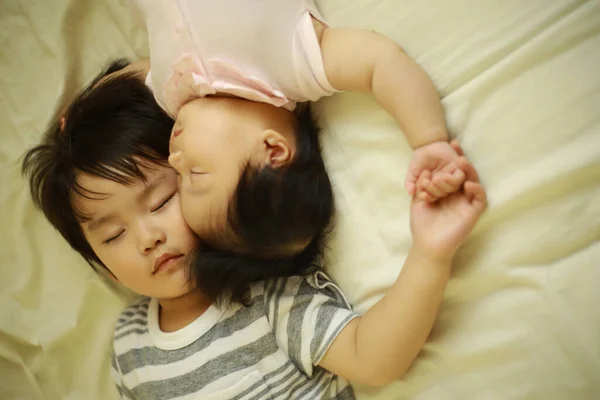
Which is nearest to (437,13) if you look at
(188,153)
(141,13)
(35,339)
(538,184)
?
(538,184)

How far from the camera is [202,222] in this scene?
31.5 inches

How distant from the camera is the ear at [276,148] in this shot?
77 cm

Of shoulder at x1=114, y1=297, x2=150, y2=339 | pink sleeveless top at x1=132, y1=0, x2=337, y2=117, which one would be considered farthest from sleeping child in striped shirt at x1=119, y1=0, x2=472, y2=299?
shoulder at x1=114, y1=297, x2=150, y2=339

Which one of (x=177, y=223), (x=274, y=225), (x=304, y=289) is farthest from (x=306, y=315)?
(x=177, y=223)

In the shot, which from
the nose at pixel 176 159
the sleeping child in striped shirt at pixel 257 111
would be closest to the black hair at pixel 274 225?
the sleeping child in striped shirt at pixel 257 111

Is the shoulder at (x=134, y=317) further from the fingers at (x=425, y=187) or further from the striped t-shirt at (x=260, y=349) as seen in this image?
the fingers at (x=425, y=187)

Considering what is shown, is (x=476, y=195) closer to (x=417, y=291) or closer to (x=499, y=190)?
(x=499, y=190)

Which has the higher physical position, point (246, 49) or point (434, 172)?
point (246, 49)

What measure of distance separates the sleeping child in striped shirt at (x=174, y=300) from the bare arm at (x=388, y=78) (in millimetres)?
107

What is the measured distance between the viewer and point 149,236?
0.83 metres

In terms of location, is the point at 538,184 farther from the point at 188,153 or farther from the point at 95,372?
the point at 95,372

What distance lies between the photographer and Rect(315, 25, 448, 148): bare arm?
2.26ft

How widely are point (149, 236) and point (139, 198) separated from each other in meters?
0.07

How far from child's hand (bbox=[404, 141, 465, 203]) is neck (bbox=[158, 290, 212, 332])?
439 mm
